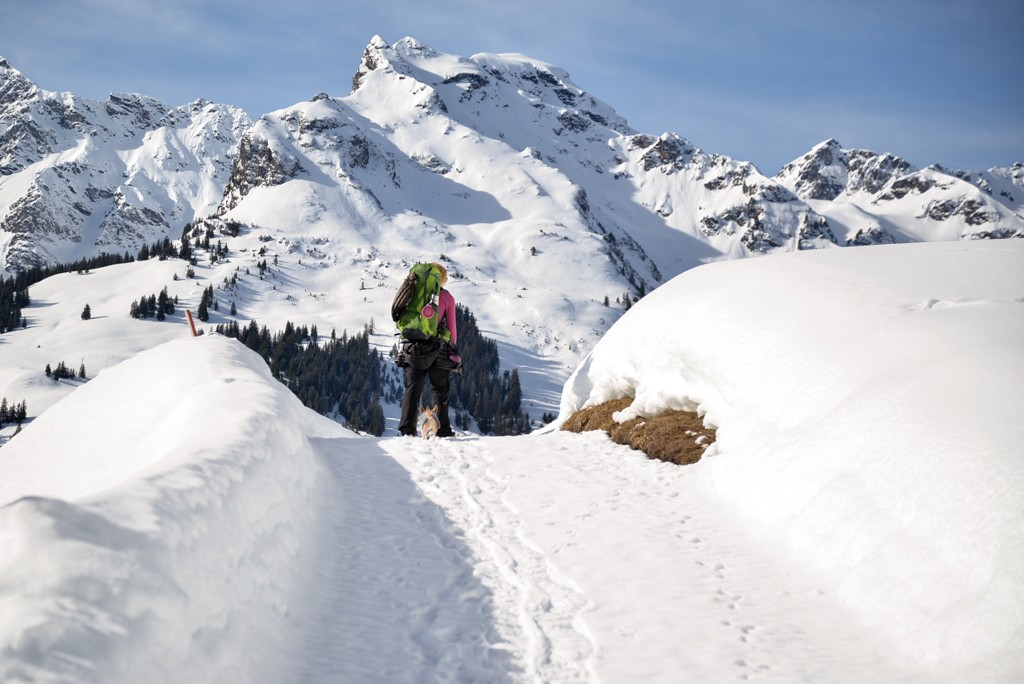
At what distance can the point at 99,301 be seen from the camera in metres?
186

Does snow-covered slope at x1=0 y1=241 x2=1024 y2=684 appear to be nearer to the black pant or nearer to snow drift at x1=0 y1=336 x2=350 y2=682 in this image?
snow drift at x1=0 y1=336 x2=350 y2=682

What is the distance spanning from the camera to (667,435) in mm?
11414

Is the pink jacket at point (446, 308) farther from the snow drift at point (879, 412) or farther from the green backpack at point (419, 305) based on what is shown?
the snow drift at point (879, 412)

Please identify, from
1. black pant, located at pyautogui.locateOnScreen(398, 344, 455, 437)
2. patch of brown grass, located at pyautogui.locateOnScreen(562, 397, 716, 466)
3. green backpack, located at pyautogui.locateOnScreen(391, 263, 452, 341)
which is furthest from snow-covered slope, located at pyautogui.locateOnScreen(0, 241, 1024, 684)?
green backpack, located at pyautogui.locateOnScreen(391, 263, 452, 341)

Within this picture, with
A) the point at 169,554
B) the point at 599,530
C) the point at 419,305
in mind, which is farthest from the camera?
the point at 419,305

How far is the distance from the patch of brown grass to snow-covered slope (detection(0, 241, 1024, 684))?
1.00ft

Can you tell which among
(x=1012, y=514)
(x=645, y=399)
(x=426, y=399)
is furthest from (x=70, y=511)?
(x=426, y=399)

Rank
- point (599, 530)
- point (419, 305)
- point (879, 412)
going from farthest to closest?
point (419, 305) → point (599, 530) → point (879, 412)

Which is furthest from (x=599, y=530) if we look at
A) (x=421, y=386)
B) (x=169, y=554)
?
(x=421, y=386)

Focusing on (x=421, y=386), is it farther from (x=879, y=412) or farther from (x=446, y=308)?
(x=879, y=412)

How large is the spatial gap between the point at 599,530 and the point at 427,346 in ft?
21.0

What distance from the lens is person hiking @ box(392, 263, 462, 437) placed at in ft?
43.4

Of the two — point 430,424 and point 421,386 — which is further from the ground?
point 421,386

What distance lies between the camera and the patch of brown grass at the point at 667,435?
35.4 ft
